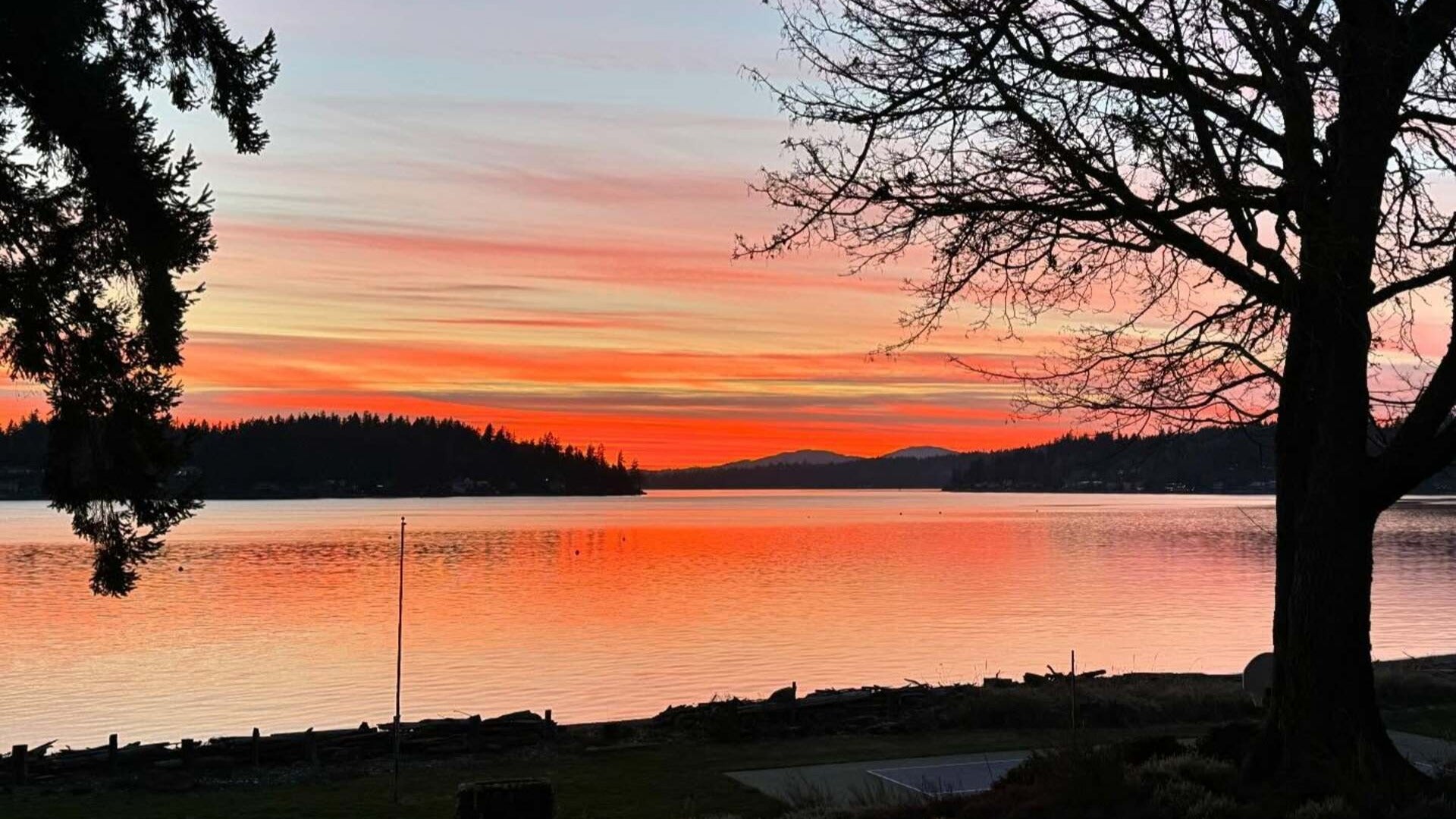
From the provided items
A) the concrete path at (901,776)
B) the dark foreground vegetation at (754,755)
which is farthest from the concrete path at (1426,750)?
the dark foreground vegetation at (754,755)

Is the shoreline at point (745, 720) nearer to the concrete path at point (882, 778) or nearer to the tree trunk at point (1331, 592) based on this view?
the concrete path at point (882, 778)

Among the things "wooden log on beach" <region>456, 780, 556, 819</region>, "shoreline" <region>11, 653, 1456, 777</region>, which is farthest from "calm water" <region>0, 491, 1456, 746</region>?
"wooden log on beach" <region>456, 780, 556, 819</region>

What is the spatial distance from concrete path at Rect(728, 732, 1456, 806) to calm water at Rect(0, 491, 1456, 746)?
1555 cm

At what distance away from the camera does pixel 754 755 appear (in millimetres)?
20688

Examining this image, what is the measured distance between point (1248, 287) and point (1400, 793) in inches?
170

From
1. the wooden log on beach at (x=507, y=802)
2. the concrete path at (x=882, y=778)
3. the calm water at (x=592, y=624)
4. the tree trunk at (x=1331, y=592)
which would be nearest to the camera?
the wooden log on beach at (x=507, y=802)

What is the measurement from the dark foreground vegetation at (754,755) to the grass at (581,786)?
52mm

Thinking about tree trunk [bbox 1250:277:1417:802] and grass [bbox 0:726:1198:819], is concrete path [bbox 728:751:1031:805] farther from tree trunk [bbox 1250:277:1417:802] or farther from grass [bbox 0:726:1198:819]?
tree trunk [bbox 1250:277:1417:802]

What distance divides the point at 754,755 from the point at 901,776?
423 cm

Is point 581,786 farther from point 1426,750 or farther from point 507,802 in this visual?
point 507,802

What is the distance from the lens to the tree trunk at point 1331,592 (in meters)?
11.6

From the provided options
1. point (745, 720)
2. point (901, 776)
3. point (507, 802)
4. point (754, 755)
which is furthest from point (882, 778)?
point (507, 802)

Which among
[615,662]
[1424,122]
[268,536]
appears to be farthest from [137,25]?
[268,536]

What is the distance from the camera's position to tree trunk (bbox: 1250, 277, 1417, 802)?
11.6 m
